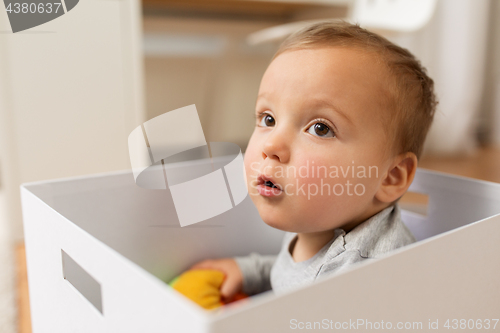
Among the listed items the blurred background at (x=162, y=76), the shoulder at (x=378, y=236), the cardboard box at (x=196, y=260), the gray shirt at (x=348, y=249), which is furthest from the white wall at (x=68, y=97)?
the shoulder at (x=378, y=236)

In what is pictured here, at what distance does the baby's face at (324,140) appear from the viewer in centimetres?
51

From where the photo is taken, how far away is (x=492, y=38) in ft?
7.48

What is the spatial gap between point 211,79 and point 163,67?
26 centimetres

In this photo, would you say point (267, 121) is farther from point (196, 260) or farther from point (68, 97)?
point (68, 97)

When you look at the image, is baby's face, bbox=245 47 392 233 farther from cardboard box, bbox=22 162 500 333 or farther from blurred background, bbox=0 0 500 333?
blurred background, bbox=0 0 500 333

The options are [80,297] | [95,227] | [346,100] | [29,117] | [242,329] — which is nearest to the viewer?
[242,329]

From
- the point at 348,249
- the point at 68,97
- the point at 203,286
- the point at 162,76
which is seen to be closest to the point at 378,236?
the point at 348,249

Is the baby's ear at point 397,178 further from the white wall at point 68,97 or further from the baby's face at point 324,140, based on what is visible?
the white wall at point 68,97

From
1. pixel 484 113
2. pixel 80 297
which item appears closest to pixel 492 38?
pixel 484 113

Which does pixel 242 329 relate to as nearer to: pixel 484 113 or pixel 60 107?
pixel 60 107

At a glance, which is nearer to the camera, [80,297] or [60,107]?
[80,297]

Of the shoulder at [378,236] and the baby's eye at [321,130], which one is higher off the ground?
the baby's eye at [321,130]

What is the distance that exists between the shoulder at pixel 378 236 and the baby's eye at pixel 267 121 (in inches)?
7.3

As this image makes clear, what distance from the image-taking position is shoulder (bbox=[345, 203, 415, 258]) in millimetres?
528
